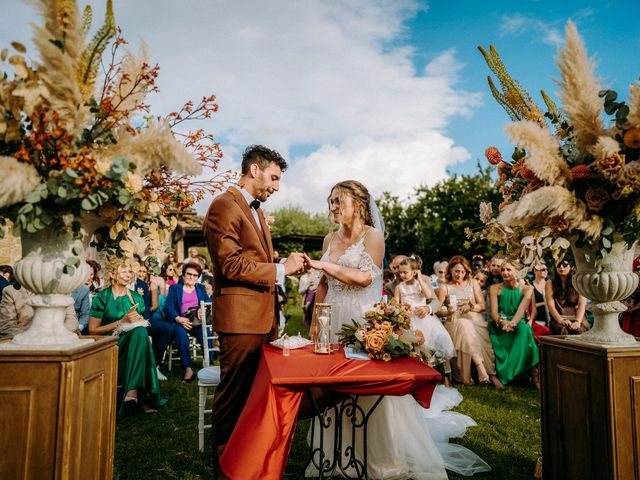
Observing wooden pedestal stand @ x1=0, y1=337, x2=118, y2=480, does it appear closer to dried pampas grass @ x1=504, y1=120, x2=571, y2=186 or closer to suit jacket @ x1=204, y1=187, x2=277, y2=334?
suit jacket @ x1=204, y1=187, x2=277, y2=334

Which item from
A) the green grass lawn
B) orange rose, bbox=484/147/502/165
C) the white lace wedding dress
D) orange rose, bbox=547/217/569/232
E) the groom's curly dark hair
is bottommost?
the green grass lawn

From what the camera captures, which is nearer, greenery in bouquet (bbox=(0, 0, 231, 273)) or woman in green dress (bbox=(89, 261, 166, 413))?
greenery in bouquet (bbox=(0, 0, 231, 273))

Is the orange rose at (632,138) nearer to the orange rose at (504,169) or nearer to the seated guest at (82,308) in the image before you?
the orange rose at (504,169)

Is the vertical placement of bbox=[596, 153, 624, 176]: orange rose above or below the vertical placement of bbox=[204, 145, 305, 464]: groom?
above

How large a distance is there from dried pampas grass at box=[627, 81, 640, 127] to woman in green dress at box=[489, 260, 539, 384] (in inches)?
182

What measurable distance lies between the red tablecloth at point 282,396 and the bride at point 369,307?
3.36 ft

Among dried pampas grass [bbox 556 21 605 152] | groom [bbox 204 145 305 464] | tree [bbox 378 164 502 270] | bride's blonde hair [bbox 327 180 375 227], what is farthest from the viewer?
tree [bbox 378 164 502 270]

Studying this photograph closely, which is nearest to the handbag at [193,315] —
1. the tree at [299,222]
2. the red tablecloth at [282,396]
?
the red tablecloth at [282,396]

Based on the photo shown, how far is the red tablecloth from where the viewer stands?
233 centimetres

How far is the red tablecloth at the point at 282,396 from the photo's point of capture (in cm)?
233

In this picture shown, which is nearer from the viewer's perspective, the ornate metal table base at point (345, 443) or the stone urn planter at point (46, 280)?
the stone urn planter at point (46, 280)

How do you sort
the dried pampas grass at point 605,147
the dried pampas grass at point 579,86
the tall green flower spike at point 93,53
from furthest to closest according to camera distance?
the dried pampas grass at point 579,86 → the dried pampas grass at point 605,147 → the tall green flower spike at point 93,53

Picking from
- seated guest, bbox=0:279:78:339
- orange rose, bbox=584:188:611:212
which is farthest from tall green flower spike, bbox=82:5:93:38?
seated guest, bbox=0:279:78:339

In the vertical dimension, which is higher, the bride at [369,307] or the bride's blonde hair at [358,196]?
the bride's blonde hair at [358,196]
